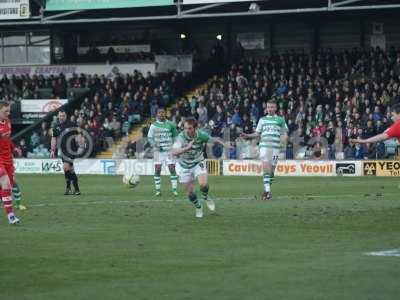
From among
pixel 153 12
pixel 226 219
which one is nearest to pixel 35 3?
pixel 153 12

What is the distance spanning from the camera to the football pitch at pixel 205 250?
10.8m

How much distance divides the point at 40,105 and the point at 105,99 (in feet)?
16.1

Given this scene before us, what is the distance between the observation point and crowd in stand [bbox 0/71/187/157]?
47125 millimetres

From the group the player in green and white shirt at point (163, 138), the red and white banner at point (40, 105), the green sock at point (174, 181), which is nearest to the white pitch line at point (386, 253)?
the green sock at point (174, 181)

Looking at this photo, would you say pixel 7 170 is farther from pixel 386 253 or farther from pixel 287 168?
pixel 287 168

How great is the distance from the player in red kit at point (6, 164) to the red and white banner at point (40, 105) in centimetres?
3313

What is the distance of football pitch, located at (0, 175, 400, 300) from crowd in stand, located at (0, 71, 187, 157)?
22824mm

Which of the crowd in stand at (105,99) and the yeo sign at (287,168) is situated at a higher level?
the crowd in stand at (105,99)

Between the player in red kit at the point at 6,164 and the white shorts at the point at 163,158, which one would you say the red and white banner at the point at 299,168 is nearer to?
the white shorts at the point at 163,158

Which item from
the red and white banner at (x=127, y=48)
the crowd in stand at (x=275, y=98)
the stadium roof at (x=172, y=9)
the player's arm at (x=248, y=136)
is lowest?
the player's arm at (x=248, y=136)

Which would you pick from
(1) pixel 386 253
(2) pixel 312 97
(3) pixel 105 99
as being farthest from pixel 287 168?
(1) pixel 386 253

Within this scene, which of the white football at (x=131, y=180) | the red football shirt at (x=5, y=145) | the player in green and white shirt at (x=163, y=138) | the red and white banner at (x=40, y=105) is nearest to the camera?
the red football shirt at (x=5, y=145)

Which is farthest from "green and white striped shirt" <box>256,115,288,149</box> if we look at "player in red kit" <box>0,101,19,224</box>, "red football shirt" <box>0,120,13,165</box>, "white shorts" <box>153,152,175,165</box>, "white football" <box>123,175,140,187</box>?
"red football shirt" <box>0,120,13,165</box>

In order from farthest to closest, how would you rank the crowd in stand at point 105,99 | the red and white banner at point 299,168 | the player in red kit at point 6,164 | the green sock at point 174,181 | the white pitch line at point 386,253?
the crowd in stand at point 105,99
the red and white banner at point 299,168
the green sock at point 174,181
the player in red kit at point 6,164
the white pitch line at point 386,253
